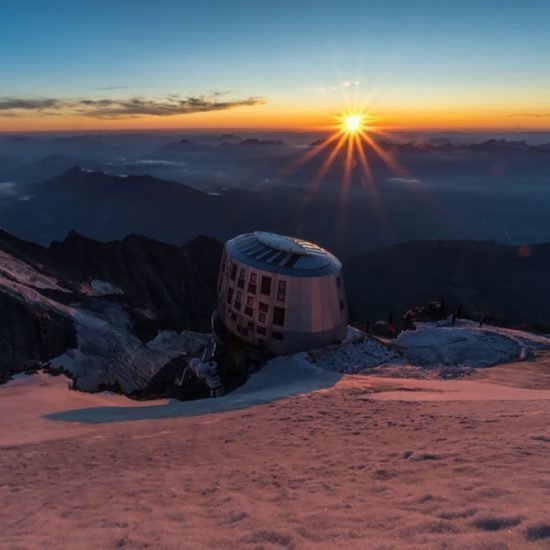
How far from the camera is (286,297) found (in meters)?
32.3

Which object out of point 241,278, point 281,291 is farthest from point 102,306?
point 281,291

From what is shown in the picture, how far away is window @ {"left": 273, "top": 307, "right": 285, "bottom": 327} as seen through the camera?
32531 millimetres

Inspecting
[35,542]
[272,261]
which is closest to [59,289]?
[272,261]

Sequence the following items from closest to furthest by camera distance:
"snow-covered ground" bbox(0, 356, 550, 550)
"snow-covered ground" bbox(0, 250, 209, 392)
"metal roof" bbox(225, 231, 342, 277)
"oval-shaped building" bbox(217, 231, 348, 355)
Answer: "snow-covered ground" bbox(0, 356, 550, 550), "oval-shaped building" bbox(217, 231, 348, 355), "metal roof" bbox(225, 231, 342, 277), "snow-covered ground" bbox(0, 250, 209, 392)

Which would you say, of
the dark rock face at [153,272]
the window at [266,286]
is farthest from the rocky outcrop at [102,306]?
the window at [266,286]

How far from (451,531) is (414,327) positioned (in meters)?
35.8

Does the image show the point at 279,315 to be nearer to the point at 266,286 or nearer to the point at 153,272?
the point at 266,286

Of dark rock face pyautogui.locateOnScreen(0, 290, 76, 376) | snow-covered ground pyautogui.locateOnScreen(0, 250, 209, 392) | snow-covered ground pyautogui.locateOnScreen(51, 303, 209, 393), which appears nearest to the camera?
dark rock face pyautogui.locateOnScreen(0, 290, 76, 376)

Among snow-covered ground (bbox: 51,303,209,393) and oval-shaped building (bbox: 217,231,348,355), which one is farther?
snow-covered ground (bbox: 51,303,209,393)

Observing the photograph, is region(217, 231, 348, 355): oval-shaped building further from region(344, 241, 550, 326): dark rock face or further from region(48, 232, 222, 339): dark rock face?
region(344, 241, 550, 326): dark rock face

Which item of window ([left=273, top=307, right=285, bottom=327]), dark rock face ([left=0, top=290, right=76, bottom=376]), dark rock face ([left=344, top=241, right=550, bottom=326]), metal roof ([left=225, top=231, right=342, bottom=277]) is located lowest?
dark rock face ([left=344, top=241, right=550, bottom=326])

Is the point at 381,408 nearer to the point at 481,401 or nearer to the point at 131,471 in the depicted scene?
the point at 481,401

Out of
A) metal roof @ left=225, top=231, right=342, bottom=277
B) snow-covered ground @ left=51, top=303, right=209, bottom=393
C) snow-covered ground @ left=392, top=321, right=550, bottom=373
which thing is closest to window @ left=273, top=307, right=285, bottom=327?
metal roof @ left=225, top=231, right=342, bottom=277

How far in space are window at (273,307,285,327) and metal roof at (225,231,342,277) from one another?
2686mm
